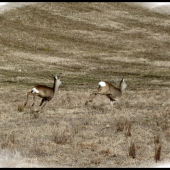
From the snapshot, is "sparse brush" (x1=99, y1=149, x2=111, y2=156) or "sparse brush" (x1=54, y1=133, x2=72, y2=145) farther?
"sparse brush" (x1=54, y1=133, x2=72, y2=145)

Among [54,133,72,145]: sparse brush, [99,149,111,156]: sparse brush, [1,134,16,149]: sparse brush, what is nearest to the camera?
[99,149,111,156]: sparse brush

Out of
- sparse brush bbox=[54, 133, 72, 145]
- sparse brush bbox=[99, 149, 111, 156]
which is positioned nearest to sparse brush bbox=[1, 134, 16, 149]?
sparse brush bbox=[54, 133, 72, 145]

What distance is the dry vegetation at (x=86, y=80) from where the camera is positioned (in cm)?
1066

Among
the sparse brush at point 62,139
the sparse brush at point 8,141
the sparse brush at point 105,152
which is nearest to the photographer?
the sparse brush at point 105,152

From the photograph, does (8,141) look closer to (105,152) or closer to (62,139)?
(62,139)

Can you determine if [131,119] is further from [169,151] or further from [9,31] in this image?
[9,31]

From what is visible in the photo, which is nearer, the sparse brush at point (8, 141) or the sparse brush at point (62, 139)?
the sparse brush at point (8, 141)

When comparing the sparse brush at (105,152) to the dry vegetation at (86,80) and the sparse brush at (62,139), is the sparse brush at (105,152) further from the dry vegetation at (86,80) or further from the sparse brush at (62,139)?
the sparse brush at (62,139)

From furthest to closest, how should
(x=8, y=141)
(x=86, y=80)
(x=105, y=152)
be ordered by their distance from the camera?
(x=86, y=80), (x=8, y=141), (x=105, y=152)

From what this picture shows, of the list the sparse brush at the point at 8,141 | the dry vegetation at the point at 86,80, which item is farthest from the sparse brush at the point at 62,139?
the sparse brush at the point at 8,141

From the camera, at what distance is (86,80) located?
31.3 m

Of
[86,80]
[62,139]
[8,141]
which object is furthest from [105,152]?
[86,80]

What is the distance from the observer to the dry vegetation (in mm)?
10656

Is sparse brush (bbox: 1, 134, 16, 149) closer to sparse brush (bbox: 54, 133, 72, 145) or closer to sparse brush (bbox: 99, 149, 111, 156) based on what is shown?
sparse brush (bbox: 54, 133, 72, 145)
